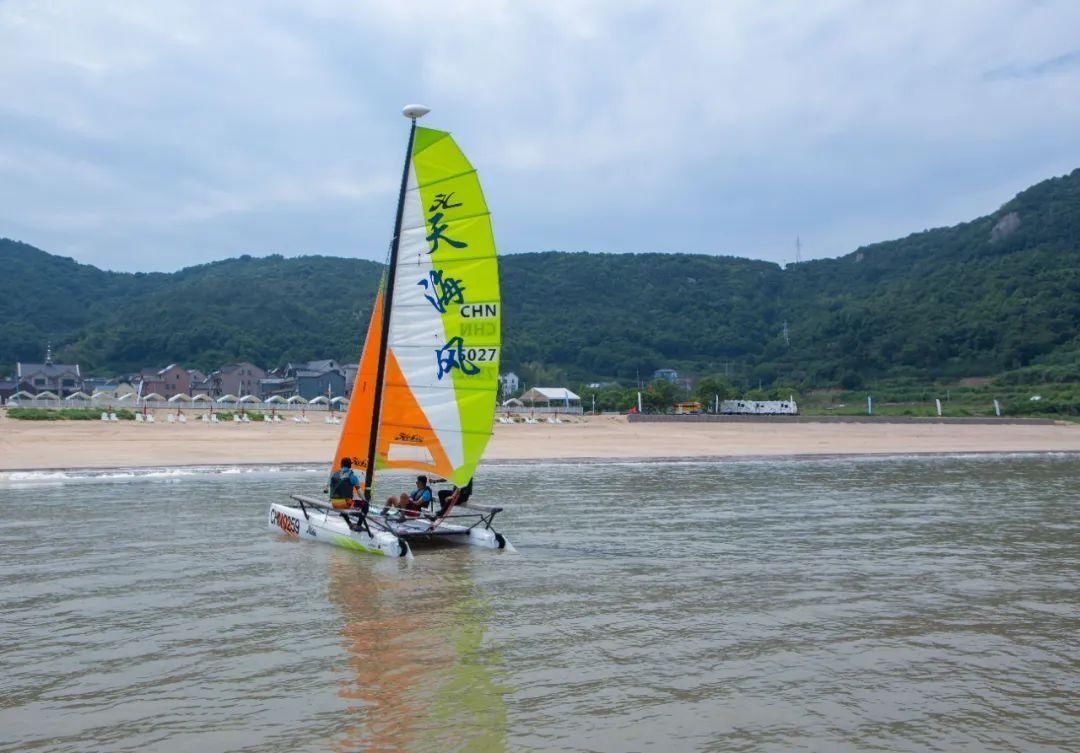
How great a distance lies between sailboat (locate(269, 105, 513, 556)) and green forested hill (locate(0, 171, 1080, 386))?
76638 millimetres

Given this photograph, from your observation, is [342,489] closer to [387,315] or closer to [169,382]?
[387,315]

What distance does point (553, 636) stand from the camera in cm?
929

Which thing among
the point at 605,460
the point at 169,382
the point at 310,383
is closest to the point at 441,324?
the point at 605,460

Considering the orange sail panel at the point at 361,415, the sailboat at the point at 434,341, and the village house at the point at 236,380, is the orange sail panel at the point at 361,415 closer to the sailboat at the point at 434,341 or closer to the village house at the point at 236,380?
the sailboat at the point at 434,341

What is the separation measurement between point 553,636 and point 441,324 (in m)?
6.69

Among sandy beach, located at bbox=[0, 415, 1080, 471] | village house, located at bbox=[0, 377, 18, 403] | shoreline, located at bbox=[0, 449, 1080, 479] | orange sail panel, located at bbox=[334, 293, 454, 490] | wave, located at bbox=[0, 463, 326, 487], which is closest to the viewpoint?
orange sail panel, located at bbox=[334, 293, 454, 490]

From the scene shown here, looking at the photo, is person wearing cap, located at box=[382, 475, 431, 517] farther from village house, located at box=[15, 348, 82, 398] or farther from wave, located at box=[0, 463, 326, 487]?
village house, located at box=[15, 348, 82, 398]

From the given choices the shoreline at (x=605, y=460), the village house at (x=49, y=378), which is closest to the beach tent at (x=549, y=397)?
the village house at (x=49, y=378)

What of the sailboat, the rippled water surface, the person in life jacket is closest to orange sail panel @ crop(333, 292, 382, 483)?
the person in life jacket

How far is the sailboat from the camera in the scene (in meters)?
14.3

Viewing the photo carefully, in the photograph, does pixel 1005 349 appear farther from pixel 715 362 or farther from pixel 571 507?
pixel 571 507

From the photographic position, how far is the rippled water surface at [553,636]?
6.72 m

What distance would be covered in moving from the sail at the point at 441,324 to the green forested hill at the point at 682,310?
3018 inches

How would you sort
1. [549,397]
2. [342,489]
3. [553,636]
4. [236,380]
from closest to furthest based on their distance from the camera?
[553,636], [342,489], [549,397], [236,380]
